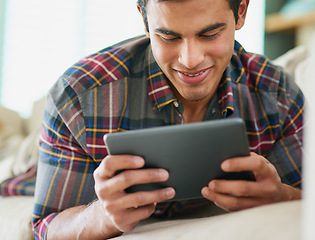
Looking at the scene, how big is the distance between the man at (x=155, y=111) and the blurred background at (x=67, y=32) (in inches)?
94.7

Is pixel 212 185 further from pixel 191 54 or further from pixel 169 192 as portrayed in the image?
pixel 191 54

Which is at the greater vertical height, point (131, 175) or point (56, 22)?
point (56, 22)

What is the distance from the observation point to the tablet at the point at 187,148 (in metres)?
0.75

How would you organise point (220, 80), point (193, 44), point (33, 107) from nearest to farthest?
point (193, 44) < point (220, 80) < point (33, 107)

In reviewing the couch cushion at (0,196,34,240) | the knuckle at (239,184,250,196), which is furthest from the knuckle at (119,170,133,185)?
the couch cushion at (0,196,34,240)

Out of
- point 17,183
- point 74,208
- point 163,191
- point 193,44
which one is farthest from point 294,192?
point 17,183

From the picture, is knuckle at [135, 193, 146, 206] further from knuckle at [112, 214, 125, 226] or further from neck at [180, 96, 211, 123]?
neck at [180, 96, 211, 123]

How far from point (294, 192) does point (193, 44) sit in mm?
419

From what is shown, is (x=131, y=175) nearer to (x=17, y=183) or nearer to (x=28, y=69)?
(x=17, y=183)

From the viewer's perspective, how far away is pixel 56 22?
370 cm

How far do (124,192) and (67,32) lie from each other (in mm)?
3136

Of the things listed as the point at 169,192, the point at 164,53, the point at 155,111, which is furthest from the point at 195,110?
the point at 169,192

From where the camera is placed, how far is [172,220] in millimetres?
1031

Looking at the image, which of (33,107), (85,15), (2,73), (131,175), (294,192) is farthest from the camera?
(85,15)
